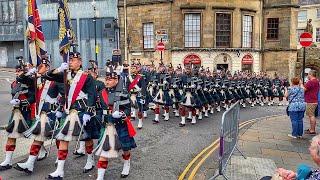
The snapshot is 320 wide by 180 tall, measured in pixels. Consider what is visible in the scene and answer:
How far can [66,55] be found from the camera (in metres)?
7.43

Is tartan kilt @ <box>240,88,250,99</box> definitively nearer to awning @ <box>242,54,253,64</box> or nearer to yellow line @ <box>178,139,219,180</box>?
yellow line @ <box>178,139,219,180</box>

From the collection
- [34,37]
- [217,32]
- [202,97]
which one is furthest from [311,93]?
[217,32]

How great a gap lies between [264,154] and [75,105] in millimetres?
4787

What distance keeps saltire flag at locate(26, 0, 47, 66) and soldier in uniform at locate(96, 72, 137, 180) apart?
5.72 feet

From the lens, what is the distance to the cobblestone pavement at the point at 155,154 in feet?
23.8

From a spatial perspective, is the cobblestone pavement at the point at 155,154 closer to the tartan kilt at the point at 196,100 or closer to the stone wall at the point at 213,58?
the tartan kilt at the point at 196,100

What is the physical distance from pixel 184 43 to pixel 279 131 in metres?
19.0

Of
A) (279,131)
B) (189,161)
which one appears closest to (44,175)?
(189,161)

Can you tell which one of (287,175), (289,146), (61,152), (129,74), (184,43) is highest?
(184,43)

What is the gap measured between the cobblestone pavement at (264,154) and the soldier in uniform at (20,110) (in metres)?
3.81

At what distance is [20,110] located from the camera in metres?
7.64

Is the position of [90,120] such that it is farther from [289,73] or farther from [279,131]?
[289,73]

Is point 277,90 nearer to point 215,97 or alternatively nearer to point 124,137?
point 215,97

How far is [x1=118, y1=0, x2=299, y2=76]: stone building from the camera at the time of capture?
29.9 metres
